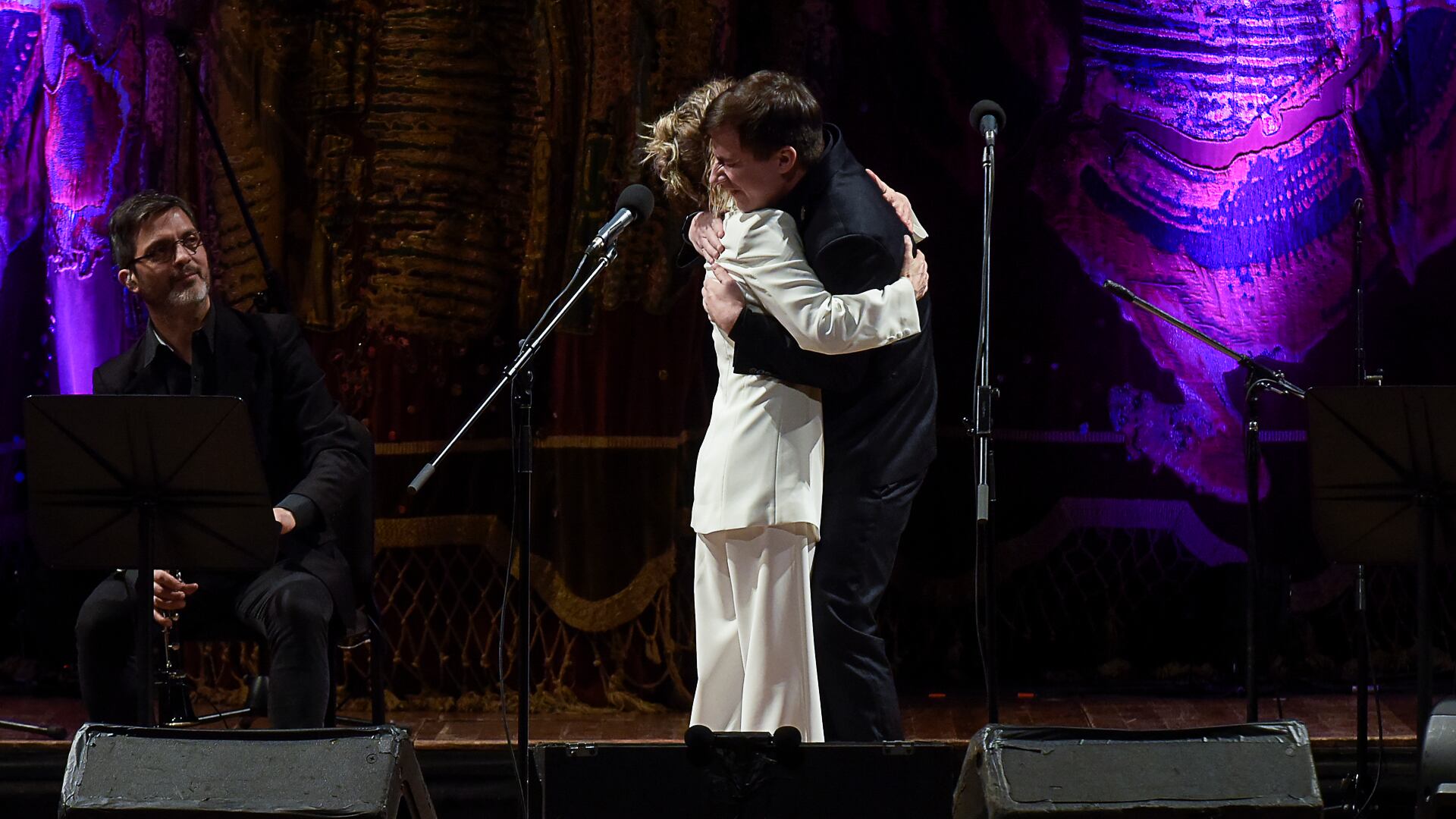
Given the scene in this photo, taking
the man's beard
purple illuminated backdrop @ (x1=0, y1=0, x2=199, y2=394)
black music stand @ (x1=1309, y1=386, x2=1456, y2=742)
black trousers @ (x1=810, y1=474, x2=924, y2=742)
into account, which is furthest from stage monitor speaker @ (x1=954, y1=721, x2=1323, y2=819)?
purple illuminated backdrop @ (x1=0, y1=0, x2=199, y2=394)

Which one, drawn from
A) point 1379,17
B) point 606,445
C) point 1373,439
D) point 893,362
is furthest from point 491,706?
point 1379,17

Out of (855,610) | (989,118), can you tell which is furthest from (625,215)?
(855,610)

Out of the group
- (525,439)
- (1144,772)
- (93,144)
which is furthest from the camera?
(93,144)

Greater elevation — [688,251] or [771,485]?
[688,251]

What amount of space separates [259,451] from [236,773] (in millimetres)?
1182

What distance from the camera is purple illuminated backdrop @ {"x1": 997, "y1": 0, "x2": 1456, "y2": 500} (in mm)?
5438

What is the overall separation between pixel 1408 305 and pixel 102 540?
4321mm

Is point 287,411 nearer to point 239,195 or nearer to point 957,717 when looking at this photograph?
point 239,195

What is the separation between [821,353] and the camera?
10.4 feet

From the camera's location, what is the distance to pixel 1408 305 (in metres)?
5.45

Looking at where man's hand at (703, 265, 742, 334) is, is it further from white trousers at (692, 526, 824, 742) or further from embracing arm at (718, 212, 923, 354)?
white trousers at (692, 526, 824, 742)

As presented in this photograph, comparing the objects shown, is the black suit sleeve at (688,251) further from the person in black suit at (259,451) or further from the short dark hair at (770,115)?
the person in black suit at (259,451)

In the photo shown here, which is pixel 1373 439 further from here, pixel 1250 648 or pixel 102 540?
pixel 102 540

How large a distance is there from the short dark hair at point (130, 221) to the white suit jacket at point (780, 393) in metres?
1.43
